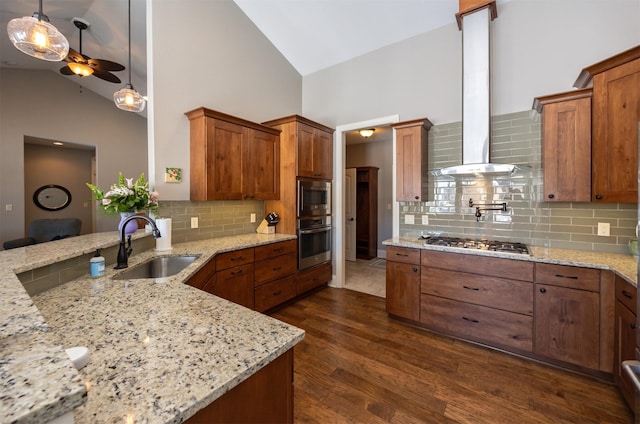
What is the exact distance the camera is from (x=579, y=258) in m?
2.06

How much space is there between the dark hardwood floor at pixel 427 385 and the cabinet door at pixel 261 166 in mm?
1745

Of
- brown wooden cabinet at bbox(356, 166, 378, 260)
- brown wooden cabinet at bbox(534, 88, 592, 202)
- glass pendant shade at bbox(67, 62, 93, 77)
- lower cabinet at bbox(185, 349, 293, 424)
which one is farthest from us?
brown wooden cabinet at bbox(356, 166, 378, 260)

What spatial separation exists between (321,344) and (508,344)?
63.3 inches

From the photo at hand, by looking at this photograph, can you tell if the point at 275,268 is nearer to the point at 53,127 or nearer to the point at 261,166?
the point at 261,166

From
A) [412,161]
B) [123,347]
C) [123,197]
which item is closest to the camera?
[123,347]

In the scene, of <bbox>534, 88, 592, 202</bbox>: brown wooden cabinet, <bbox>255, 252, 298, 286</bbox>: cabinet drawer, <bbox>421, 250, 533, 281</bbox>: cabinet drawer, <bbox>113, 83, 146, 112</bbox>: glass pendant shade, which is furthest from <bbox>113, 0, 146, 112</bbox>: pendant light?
<bbox>534, 88, 592, 202</bbox>: brown wooden cabinet

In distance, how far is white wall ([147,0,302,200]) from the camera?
2.70 metres

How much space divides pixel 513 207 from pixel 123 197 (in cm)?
357

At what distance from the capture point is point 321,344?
2404 millimetres

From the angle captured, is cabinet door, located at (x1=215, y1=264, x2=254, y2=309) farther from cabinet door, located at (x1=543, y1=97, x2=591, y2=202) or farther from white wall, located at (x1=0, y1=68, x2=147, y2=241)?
white wall, located at (x1=0, y1=68, x2=147, y2=241)

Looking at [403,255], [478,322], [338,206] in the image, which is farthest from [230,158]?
[478,322]

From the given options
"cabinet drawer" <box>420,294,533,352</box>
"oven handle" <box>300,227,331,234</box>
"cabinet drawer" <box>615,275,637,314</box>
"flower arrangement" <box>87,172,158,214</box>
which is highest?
"flower arrangement" <box>87,172,158,214</box>

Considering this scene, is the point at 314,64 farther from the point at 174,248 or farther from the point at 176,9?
the point at 174,248

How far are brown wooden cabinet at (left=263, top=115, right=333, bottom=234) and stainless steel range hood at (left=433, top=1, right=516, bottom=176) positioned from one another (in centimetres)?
165
